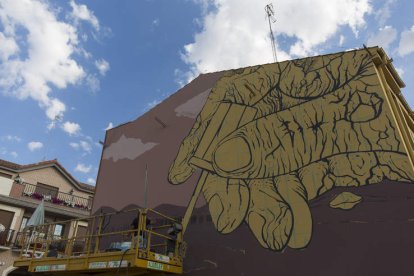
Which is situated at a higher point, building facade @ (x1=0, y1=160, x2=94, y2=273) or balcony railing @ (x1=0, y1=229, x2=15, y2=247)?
building facade @ (x1=0, y1=160, x2=94, y2=273)

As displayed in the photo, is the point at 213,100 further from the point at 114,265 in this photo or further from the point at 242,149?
the point at 114,265

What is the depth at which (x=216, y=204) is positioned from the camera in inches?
491

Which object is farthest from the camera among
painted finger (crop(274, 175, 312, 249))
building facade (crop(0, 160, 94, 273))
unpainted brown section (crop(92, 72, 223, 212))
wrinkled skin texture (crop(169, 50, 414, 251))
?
building facade (crop(0, 160, 94, 273))

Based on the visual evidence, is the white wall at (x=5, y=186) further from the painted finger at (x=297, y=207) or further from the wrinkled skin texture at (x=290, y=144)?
the painted finger at (x=297, y=207)

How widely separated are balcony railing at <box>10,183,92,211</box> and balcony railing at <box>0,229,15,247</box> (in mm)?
2953

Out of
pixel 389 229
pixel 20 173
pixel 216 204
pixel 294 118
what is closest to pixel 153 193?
pixel 216 204

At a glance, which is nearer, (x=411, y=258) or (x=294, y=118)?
(x=411, y=258)

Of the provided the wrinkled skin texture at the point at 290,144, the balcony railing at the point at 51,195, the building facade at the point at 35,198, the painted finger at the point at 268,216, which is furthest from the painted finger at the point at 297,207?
the balcony railing at the point at 51,195

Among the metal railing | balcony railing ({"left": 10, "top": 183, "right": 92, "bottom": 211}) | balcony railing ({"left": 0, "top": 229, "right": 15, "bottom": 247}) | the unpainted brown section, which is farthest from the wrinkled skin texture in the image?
balcony railing ({"left": 10, "top": 183, "right": 92, "bottom": 211})

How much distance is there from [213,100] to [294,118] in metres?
3.77

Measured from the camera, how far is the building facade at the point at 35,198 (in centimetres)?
2527

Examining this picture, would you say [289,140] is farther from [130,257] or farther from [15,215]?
[15,215]

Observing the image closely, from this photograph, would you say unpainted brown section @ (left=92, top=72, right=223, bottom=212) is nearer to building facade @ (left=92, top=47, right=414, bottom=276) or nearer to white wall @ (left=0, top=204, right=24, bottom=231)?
building facade @ (left=92, top=47, right=414, bottom=276)

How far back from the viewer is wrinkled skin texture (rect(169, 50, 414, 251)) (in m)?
10.5
